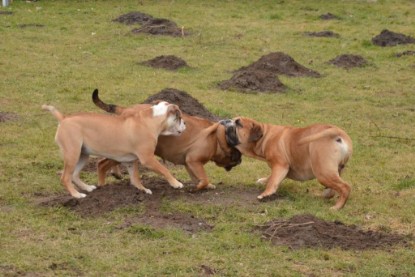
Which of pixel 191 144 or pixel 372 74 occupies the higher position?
pixel 191 144

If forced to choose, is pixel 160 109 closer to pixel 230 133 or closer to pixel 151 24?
pixel 230 133

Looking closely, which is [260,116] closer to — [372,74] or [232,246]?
[372,74]

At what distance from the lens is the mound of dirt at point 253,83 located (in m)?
17.0

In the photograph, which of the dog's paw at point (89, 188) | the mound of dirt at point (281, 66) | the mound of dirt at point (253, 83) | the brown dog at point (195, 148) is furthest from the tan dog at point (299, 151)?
the mound of dirt at point (281, 66)

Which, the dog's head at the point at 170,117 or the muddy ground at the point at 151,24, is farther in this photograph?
the muddy ground at the point at 151,24

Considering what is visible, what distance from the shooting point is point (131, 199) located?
360 inches

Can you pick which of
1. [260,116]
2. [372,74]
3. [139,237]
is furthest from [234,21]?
[139,237]

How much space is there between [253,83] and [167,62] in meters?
2.64

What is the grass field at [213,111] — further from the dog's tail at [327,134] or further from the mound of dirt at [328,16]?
the dog's tail at [327,134]

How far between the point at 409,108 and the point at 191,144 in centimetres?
728

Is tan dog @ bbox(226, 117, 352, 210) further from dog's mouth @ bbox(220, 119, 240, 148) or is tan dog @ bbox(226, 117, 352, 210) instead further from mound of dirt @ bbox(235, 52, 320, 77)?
mound of dirt @ bbox(235, 52, 320, 77)

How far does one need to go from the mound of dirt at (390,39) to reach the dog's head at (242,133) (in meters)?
13.3

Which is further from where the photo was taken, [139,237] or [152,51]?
[152,51]

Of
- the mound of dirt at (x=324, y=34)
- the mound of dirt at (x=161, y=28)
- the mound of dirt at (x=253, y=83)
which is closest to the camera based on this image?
the mound of dirt at (x=253, y=83)
